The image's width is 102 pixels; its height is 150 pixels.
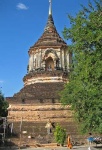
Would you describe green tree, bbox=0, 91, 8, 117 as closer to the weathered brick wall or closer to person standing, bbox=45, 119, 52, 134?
the weathered brick wall

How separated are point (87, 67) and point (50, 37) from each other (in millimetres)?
24034

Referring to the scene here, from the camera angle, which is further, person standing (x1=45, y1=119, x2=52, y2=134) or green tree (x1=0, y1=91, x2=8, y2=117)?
green tree (x1=0, y1=91, x2=8, y2=117)

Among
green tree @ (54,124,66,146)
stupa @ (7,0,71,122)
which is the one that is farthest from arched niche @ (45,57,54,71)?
green tree @ (54,124,66,146)

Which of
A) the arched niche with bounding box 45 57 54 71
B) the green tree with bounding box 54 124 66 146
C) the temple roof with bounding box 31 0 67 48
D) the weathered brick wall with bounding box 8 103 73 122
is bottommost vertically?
the green tree with bounding box 54 124 66 146

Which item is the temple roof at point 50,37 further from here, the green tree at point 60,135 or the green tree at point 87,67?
the green tree at point 87,67

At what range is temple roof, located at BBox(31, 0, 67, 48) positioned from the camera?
3744 centimetres

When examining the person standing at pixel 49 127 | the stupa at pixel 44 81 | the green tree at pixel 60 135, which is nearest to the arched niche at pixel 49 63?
the stupa at pixel 44 81

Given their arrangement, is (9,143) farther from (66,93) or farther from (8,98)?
(66,93)

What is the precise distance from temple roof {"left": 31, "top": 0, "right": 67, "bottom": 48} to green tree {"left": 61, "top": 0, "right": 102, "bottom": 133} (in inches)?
806

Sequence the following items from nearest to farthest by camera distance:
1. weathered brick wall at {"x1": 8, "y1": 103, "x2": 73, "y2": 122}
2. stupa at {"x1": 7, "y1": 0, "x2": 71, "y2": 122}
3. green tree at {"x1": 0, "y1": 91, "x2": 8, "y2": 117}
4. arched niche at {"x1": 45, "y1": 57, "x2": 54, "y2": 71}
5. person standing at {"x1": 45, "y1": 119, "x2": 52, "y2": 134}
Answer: person standing at {"x1": 45, "y1": 119, "x2": 52, "y2": 134}
weathered brick wall at {"x1": 8, "y1": 103, "x2": 73, "y2": 122}
stupa at {"x1": 7, "y1": 0, "x2": 71, "y2": 122}
green tree at {"x1": 0, "y1": 91, "x2": 8, "y2": 117}
arched niche at {"x1": 45, "y1": 57, "x2": 54, "y2": 71}

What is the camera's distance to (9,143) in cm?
2427

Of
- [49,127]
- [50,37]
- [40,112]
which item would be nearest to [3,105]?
[40,112]

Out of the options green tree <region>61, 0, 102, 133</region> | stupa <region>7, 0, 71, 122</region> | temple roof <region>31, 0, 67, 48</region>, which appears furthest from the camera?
temple roof <region>31, 0, 67, 48</region>

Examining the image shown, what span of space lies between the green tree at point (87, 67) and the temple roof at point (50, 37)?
20.5 m
